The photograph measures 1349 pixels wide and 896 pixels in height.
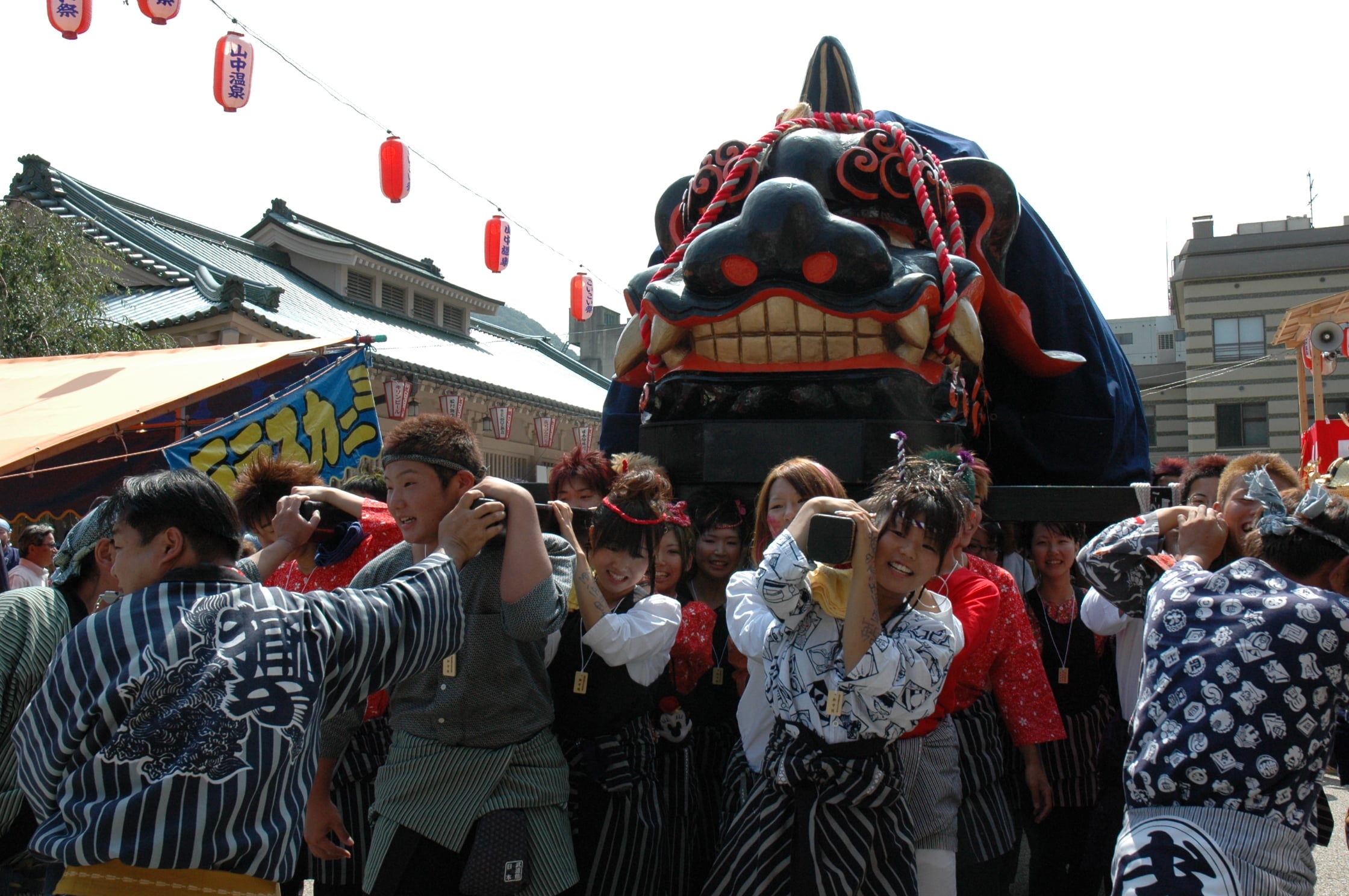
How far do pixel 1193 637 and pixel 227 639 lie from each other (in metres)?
1.94

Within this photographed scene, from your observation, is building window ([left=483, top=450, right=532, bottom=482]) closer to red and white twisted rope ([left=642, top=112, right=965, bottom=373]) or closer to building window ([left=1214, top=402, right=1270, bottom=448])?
red and white twisted rope ([left=642, top=112, right=965, bottom=373])

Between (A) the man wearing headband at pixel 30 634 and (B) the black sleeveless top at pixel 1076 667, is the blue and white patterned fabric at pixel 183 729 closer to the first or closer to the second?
(A) the man wearing headband at pixel 30 634

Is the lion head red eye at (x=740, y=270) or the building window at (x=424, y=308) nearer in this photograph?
the lion head red eye at (x=740, y=270)

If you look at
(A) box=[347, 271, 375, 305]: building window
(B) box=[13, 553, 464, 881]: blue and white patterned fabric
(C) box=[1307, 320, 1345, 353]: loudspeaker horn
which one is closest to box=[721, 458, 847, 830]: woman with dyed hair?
(B) box=[13, 553, 464, 881]: blue and white patterned fabric

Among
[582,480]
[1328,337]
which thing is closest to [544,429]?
[1328,337]

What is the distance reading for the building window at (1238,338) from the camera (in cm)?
2458

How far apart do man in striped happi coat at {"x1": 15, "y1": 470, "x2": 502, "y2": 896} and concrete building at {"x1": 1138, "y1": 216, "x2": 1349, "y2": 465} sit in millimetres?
24296

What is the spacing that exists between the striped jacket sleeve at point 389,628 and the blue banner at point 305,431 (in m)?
4.37

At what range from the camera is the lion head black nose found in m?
3.46

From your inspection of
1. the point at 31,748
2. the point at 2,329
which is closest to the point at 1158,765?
the point at 31,748

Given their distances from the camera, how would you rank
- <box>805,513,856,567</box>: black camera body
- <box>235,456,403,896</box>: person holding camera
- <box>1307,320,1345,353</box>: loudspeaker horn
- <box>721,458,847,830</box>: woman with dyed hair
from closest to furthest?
<box>805,513,856,567</box>: black camera body
<box>721,458,847,830</box>: woman with dyed hair
<box>235,456,403,896</box>: person holding camera
<box>1307,320,1345,353</box>: loudspeaker horn

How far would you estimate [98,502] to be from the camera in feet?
8.91

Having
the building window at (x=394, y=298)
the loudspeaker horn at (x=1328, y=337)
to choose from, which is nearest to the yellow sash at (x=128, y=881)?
the loudspeaker horn at (x=1328, y=337)

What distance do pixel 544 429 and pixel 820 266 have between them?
47.2 ft
